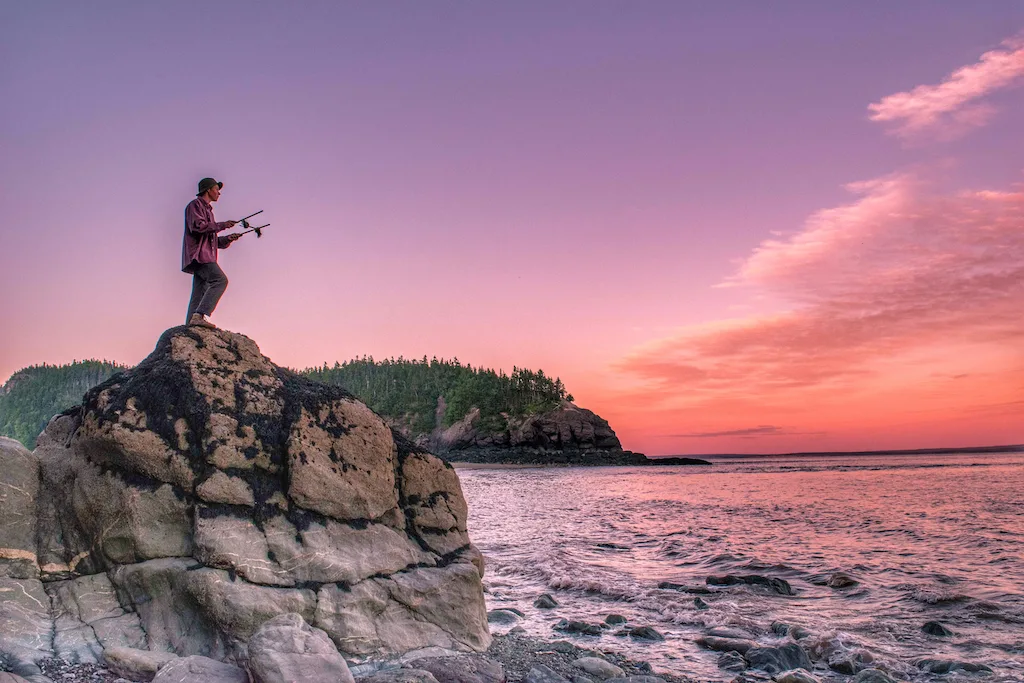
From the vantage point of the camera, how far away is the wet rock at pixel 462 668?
749cm

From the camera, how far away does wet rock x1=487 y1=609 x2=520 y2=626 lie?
11891 mm

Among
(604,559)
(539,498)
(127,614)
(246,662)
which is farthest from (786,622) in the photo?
(539,498)

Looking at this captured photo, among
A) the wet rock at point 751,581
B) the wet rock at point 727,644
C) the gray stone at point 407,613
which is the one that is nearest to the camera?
the gray stone at point 407,613

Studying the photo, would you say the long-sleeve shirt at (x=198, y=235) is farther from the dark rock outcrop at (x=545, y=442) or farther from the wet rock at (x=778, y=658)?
the dark rock outcrop at (x=545, y=442)

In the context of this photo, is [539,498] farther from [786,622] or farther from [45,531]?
[45,531]

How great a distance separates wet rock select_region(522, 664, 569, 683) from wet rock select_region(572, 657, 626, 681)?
0.57 meters

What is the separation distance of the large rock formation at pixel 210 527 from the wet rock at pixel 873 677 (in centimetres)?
520

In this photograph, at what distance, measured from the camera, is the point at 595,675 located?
29.0 ft

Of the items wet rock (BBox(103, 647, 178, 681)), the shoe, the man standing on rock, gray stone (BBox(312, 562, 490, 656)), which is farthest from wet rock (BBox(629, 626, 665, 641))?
the man standing on rock

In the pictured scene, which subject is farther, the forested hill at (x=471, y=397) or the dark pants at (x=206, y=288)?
the forested hill at (x=471, y=397)

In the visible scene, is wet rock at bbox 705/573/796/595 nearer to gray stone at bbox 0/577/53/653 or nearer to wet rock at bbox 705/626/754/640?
wet rock at bbox 705/626/754/640

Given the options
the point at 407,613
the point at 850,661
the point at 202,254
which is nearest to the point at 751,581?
the point at 850,661

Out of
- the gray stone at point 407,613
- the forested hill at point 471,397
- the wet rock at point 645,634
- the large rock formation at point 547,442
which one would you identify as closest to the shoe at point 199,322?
the gray stone at point 407,613

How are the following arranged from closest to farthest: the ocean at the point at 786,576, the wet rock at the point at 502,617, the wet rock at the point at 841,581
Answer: the ocean at the point at 786,576 < the wet rock at the point at 502,617 < the wet rock at the point at 841,581
